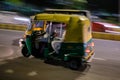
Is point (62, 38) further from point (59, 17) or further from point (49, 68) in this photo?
point (49, 68)

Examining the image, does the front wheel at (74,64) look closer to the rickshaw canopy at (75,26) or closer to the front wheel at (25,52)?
the rickshaw canopy at (75,26)

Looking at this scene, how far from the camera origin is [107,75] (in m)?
9.62

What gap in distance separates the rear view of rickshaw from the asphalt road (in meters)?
0.36

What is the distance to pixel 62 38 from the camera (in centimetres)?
1020

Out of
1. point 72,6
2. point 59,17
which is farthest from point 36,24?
point 72,6

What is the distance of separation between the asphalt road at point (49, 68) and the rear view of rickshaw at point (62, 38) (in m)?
0.36

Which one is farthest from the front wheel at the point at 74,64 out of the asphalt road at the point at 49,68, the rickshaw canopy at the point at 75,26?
the rickshaw canopy at the point at 75,26

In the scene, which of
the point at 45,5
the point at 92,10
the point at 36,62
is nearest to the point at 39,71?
the point at 36,62

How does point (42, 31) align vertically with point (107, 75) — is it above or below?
above

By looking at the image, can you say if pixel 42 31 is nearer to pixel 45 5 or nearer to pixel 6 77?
pixel 6 77

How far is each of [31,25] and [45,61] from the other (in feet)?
4.45

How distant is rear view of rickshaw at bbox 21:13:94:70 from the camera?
388 inches

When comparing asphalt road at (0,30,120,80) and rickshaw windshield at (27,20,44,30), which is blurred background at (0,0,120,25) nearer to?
asphalt road at (0,30,120,80)

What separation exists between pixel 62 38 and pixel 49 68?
1044 millimetres
